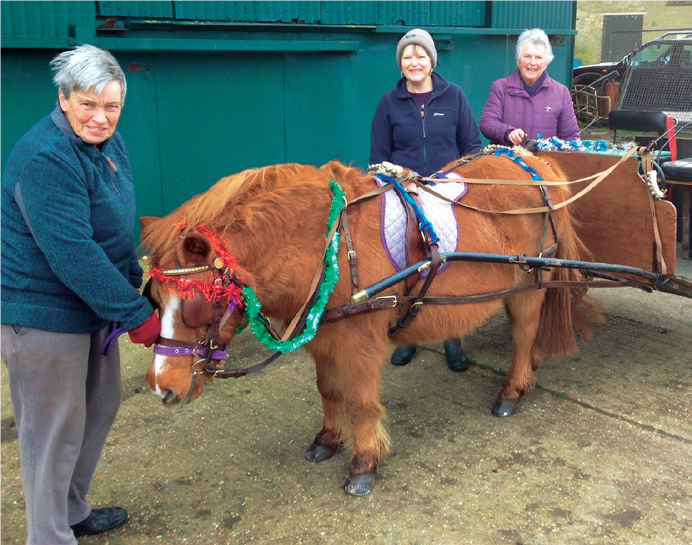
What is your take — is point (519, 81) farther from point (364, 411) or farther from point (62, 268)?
point (62, 268)

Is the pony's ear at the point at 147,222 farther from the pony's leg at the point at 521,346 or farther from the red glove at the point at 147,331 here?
the pony's leg at the point at 521,346

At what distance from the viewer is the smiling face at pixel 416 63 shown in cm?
359

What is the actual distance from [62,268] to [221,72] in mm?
4470

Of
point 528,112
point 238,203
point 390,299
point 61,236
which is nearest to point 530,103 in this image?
point 528,112

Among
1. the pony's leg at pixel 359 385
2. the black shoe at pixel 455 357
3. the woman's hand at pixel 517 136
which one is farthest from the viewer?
the black shoe at pixel 455 357

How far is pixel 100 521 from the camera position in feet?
8.59

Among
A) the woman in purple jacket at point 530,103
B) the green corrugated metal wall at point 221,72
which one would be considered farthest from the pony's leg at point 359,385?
the green corrugated metal wall at point 221,72

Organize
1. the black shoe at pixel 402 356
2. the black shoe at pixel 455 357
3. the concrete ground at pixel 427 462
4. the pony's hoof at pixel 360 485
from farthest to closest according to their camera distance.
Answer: the black shoe at pixel 402 356 → the black shoe at pixel 455 357 → the pony's hoof at pixel 360 485 → the concrete ground at pixel 427 462

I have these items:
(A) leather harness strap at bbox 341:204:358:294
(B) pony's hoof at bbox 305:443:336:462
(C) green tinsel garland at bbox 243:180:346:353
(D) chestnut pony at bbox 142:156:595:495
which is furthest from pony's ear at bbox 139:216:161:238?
(B) pony's hoof at bbox 305:443:336:462

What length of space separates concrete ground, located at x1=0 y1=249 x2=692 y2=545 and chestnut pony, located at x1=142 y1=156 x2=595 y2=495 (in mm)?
219

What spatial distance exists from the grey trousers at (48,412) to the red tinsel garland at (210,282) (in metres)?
0.34

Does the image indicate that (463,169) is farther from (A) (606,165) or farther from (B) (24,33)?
(B) (24,33)

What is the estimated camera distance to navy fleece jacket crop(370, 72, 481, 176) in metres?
3.76

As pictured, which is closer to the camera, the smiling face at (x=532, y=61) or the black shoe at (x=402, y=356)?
the smiling face at (x=532, y=61)
